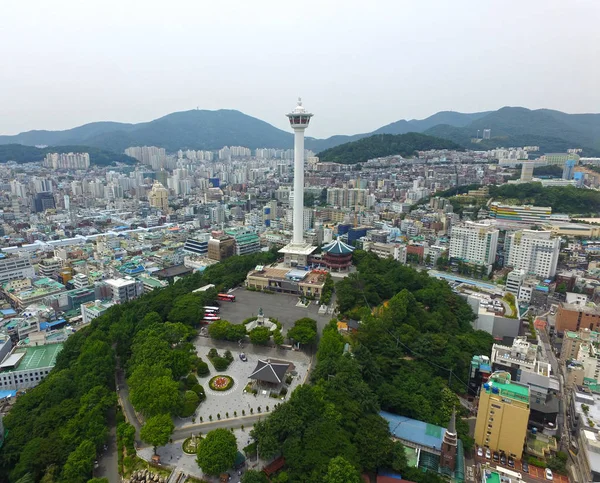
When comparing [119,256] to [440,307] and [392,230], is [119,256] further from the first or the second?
[440,307]

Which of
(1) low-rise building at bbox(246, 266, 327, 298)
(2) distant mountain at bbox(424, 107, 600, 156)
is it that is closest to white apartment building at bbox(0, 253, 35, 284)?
(1) low-rise building at bbox(246, 266, 327, 298)

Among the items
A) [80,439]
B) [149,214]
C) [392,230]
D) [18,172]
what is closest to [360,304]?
[80,439]

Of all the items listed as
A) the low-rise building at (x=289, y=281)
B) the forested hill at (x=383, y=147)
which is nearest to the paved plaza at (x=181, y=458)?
the low-rise building at (x=289, y=281)

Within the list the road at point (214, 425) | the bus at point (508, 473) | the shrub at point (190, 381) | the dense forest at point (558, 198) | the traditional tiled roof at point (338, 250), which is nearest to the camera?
the road at point (214, 425)

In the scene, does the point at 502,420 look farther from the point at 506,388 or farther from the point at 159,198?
the point at 159,198

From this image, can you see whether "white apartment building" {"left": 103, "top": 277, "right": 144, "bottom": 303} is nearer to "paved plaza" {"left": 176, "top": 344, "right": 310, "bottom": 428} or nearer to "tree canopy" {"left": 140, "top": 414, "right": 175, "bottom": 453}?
"paved plaza" {"left": 176, "top": 344, "right": 310, "bottom": 428}

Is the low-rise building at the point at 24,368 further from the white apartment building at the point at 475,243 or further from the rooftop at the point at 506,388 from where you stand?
the white apartment building at the point at 475,243

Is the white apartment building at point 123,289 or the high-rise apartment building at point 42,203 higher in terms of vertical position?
the high-rise apartment building at point 42,203
